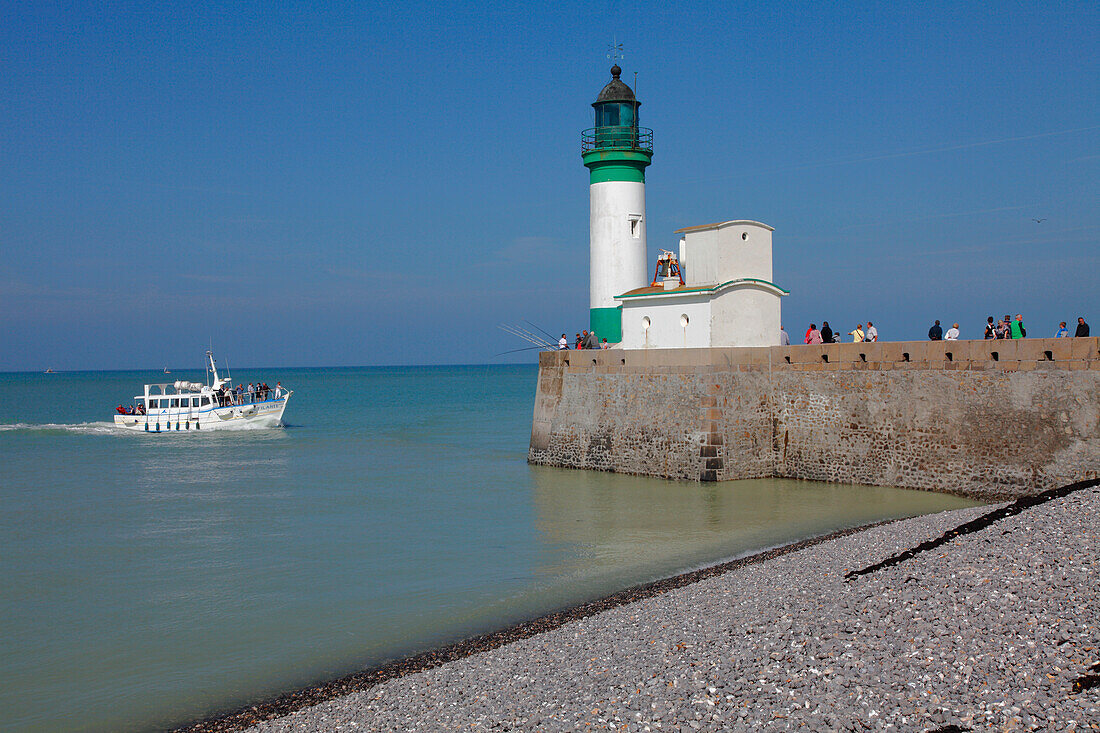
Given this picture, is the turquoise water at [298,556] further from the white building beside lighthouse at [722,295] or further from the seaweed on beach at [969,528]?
the white building beside lighthouse at [722,295]

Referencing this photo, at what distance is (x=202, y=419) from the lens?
3356 cm

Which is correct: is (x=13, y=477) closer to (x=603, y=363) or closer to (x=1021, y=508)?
(x=603, y=363)

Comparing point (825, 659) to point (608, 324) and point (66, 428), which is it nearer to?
point (608, 324)

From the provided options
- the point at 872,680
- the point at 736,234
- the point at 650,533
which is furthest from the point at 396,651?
the point at 736,234

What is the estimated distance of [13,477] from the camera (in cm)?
2217

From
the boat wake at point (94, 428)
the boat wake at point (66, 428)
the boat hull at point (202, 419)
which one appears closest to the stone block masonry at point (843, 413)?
the boat hull at point (202, 419)

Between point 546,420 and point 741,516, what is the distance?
7.25 metres

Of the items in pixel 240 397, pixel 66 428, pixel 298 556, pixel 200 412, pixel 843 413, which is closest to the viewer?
pixel 298 556

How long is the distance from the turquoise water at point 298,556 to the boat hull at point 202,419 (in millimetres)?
9273

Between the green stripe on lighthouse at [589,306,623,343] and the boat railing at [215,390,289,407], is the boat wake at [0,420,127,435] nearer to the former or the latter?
the boat railing at [215,390,289,407]

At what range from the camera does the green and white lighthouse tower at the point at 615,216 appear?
20625mm

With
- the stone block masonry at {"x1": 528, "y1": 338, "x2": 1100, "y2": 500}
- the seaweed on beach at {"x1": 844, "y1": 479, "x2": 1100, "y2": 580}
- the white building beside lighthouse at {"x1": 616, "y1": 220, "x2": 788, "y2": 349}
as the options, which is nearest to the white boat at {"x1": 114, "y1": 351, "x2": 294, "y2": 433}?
the stone block masonry at {"x1": 528, "y1": 338, "x2": 1100, "y2": 500}

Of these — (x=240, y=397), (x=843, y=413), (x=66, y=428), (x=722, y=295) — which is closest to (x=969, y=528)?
(x=843, y=413)

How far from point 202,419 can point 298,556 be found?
76.5ft
